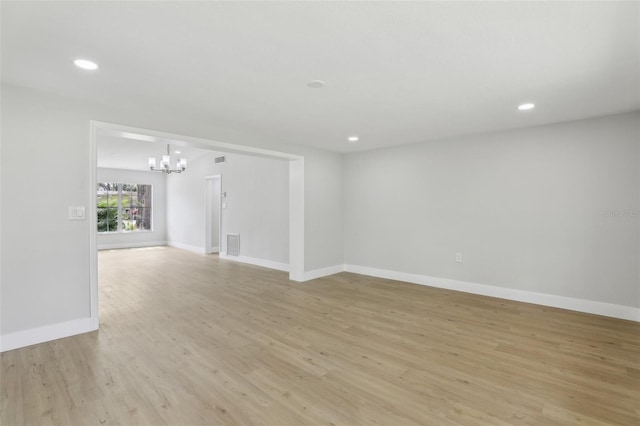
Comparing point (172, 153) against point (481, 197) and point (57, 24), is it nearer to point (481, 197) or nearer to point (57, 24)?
point (57, 24)

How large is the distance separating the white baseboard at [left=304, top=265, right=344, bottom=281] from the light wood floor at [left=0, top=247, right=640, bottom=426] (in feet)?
4.01

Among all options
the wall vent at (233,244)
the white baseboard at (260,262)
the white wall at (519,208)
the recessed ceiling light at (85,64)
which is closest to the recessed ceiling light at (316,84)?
the recessed ceiling light at (85,64)

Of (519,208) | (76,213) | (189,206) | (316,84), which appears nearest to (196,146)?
(76,213)

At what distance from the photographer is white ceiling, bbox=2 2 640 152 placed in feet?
5.72

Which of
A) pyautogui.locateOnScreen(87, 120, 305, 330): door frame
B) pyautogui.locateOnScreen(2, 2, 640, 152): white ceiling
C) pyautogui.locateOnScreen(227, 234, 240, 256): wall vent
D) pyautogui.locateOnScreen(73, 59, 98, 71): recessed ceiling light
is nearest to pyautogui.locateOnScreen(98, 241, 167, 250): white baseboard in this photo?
pyautogui.locateOnScreen(227, 234, 240, 256): wall vent

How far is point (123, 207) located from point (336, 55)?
10.1 m

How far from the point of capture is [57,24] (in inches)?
72.9

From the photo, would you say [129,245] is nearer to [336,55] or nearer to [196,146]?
[196,146]

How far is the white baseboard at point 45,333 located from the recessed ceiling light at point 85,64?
241 cm

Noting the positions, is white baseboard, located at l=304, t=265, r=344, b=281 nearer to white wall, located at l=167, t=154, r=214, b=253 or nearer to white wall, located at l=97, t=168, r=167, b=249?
white wall, located at l=167, t=154, r=214, b=253

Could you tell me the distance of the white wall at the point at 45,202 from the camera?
2.78 meters

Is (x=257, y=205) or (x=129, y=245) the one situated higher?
(x=257, y=205)

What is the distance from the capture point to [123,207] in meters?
9.91

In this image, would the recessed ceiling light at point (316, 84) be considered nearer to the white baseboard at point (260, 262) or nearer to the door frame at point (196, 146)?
the door frame at point (196, 146)
